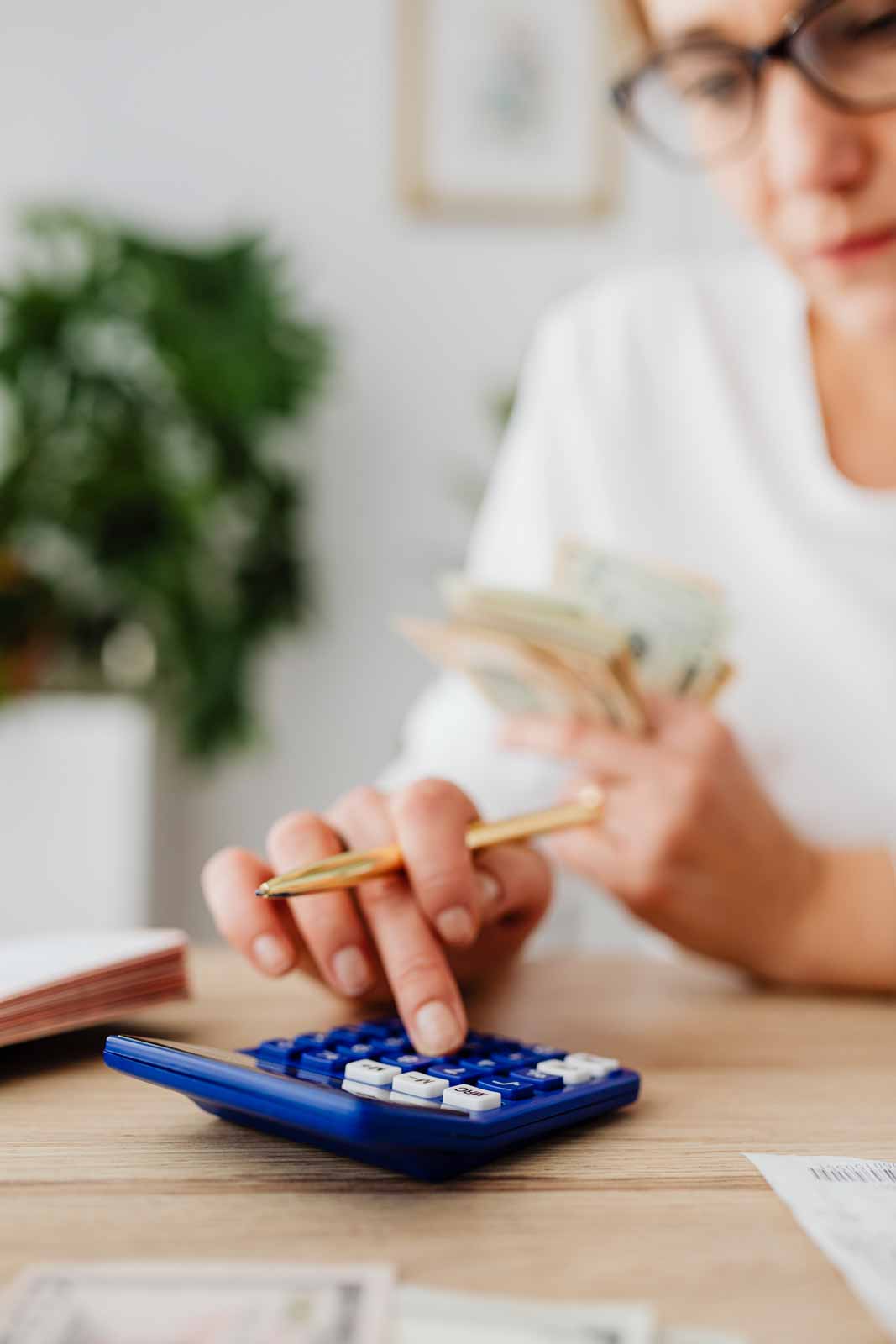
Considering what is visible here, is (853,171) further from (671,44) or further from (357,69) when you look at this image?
(357,69)

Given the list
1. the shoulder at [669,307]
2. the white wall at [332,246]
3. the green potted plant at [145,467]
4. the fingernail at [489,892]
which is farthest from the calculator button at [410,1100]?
the white wall at [332,246]

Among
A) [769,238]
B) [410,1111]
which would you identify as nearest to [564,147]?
[769,238]

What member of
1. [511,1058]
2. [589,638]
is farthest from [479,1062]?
[589,638]

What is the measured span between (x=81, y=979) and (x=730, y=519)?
2.57ft

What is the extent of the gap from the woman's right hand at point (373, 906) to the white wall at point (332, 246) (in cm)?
202

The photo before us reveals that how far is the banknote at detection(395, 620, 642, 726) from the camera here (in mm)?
751

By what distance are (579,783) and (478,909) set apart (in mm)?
233

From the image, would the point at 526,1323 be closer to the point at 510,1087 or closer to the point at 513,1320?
the point at 513,1320

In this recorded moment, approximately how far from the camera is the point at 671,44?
2.90 feet

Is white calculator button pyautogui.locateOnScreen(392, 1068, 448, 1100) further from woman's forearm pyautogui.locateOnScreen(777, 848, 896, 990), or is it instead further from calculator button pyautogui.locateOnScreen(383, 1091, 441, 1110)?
woman's forearm pyautogui.locateOnScreen(777, 848, 896, 990)

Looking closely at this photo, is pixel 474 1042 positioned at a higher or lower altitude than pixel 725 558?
lower

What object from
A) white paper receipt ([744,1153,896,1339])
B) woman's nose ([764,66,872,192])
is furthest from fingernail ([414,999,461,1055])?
woman's nose ([764,66,872,192])

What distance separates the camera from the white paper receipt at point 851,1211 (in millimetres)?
322

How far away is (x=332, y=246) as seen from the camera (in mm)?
2609
